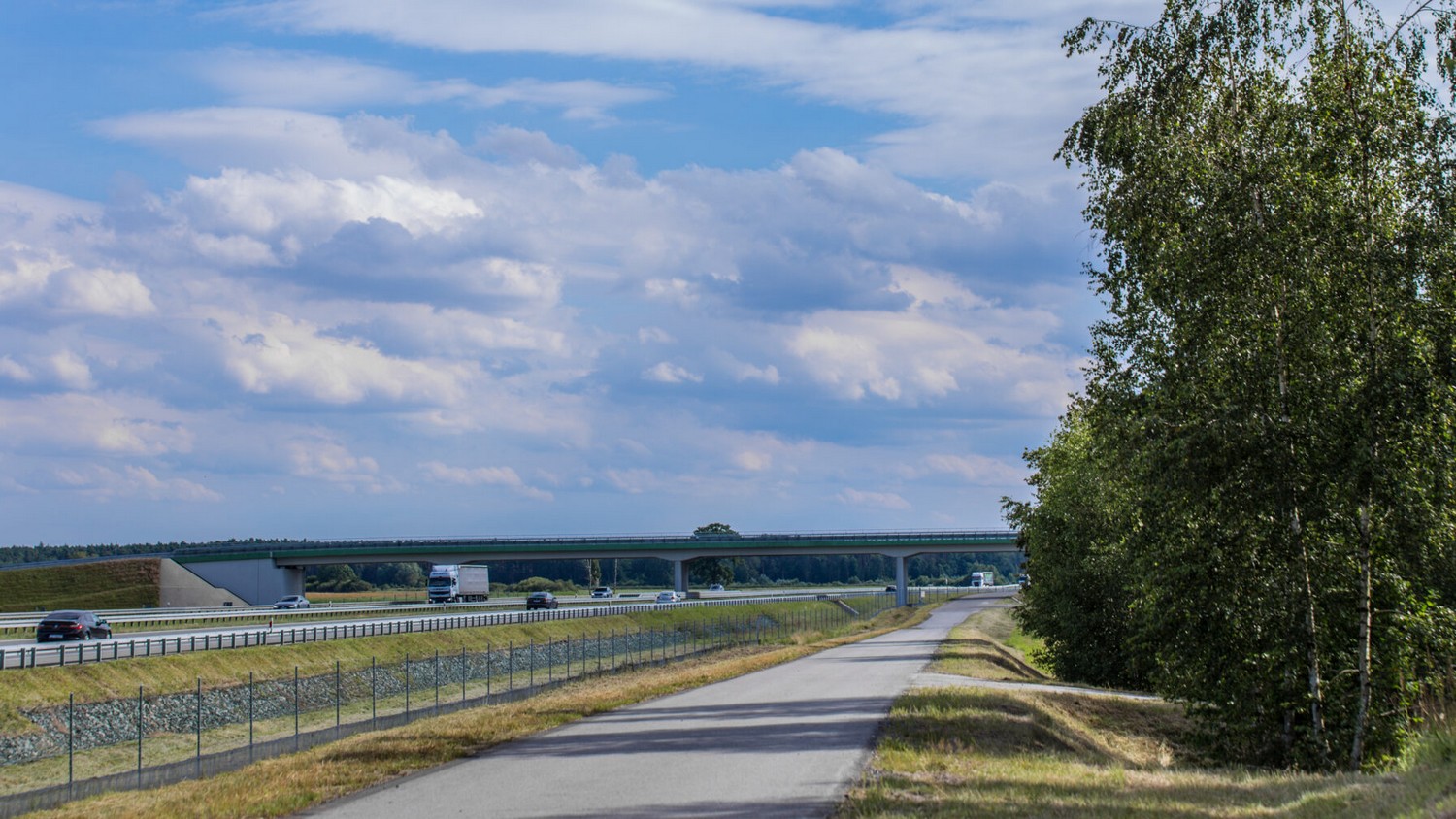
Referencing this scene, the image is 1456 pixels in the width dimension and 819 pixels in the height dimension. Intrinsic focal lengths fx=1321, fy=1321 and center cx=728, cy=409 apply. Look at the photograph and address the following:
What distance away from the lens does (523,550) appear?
139875 millimetres

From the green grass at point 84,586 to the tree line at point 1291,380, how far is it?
10931 cm

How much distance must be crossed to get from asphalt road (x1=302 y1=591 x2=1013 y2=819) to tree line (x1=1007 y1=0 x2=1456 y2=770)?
7.21 meters

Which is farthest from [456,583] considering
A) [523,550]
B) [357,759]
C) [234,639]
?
[357,759]

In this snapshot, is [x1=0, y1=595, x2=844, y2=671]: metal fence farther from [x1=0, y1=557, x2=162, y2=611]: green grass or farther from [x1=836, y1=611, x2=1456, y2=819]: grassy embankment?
[x1=0, y1=557, x2=162, y2=611]: green grass

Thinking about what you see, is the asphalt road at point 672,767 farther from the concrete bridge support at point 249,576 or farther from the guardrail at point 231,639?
the concrete bridge support at point 249,576

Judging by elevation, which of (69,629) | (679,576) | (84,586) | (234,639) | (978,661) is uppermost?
(84,586)

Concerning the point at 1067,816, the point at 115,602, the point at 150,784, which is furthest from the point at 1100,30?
the point at 115,602

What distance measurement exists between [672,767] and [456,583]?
390 ft

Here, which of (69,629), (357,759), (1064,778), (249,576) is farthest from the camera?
(249,576)

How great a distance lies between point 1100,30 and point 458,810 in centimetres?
1978

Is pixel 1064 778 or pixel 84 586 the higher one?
pixel 84 586

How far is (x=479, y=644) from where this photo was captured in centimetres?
7162

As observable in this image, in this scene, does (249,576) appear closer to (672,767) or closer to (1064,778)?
(672,767)

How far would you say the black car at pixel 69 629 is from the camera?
61.0 m
